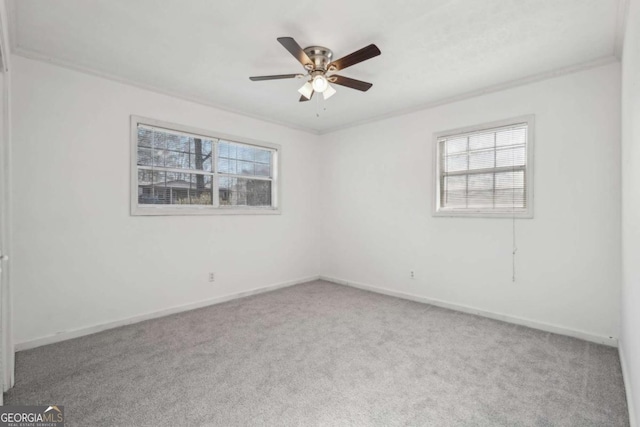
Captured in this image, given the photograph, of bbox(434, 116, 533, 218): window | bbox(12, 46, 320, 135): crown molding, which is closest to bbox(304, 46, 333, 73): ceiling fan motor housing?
bbox(12, 46, 320, 135): crown molding

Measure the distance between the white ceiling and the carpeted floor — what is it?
2584 mm

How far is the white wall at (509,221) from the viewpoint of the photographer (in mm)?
2805

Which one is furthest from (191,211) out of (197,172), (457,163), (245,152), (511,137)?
(511,137)

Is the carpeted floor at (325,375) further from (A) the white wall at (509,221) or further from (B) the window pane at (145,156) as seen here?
(B) the window pane at (145,156)

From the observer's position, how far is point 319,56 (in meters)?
2.60

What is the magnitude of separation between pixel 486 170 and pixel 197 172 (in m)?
3.51

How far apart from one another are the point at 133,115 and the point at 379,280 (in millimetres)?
3768

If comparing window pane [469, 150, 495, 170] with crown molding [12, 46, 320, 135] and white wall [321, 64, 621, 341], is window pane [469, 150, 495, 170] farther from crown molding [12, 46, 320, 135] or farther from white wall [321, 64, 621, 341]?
crown molding [12, 46, 320, 135]

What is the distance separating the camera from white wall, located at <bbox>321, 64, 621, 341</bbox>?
280 cm

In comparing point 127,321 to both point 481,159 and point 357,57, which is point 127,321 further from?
point 481,159

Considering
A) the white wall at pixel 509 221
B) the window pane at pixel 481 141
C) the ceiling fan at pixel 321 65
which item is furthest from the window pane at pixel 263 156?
the window pane at pixel 481 141

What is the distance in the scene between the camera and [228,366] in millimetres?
2412

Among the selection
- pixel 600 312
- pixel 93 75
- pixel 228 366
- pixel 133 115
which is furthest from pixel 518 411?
pixel 93 75

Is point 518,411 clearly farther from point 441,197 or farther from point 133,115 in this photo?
point 133,115
